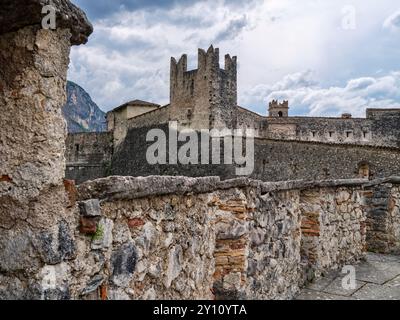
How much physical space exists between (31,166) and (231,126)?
2899 cm

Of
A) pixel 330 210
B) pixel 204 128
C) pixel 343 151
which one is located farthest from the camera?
pixel 204 128

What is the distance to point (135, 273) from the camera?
249cm

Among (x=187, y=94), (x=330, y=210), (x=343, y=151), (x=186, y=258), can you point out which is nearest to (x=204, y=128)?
(x=187, y=94)

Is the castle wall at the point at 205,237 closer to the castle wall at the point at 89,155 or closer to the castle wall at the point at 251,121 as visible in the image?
the castle wall at the point at 251,121

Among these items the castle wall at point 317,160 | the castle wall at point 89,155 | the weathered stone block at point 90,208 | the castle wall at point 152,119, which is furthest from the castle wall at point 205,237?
the castle wall at point 89,155

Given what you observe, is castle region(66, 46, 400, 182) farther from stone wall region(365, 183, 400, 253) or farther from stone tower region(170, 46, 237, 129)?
stone wall region(365, 183, 400, 253)

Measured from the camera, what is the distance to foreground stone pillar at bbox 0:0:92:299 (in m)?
2.02

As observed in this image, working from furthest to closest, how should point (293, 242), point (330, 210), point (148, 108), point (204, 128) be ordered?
point (148, 108), point (204, 128), point (330, 210), point (293, 242)

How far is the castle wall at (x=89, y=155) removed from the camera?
39.7m

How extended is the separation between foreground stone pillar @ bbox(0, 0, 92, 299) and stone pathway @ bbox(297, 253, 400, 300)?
3.33 m
